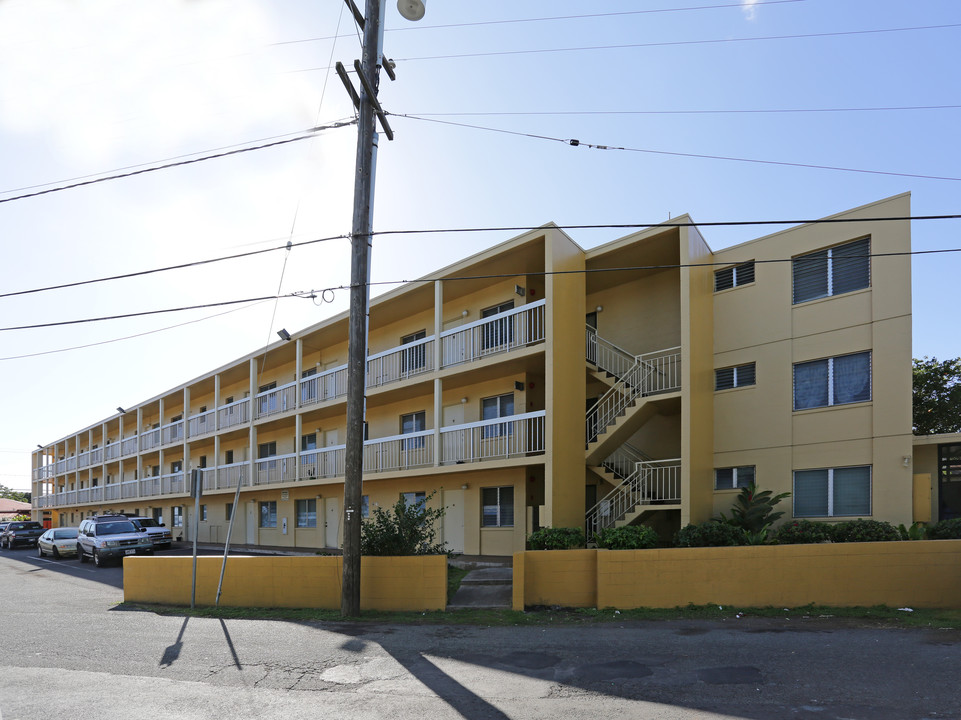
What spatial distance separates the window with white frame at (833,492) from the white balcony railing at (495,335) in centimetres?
684

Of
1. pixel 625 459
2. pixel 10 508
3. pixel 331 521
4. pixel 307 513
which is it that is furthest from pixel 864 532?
pixel 10 508

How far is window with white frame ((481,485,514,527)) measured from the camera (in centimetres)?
1892

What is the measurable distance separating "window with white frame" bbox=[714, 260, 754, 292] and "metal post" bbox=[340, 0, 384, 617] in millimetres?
9772

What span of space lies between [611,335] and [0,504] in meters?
93.4

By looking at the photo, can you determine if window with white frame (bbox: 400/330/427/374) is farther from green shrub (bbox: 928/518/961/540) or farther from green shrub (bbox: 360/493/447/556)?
green shrub (bbox: 928/518/961/540)

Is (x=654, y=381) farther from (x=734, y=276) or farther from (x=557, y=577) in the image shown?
(x=557, y=577)

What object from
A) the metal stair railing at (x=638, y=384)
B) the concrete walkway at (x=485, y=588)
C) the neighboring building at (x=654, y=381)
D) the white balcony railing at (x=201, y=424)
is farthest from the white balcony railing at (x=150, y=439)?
the metal stair railing at (x=638, y=384)

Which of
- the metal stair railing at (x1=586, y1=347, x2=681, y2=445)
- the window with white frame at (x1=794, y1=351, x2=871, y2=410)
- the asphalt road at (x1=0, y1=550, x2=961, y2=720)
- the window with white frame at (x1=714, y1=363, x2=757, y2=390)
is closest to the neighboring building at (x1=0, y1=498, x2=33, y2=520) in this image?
the metal stair railing at (x1=586, y1=347, x2=681, y2=445)

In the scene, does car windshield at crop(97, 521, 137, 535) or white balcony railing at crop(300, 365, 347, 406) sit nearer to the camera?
white balcony railing at crop(300, 365, 347, 406)

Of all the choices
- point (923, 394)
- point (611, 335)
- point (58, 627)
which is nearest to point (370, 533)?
point (58, 627)

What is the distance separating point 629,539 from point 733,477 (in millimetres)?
5208

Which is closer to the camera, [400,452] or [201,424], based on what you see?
[400,452]

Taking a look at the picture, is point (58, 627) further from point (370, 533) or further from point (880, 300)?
point (880, 300)

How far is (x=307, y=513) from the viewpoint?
26.9 metres
